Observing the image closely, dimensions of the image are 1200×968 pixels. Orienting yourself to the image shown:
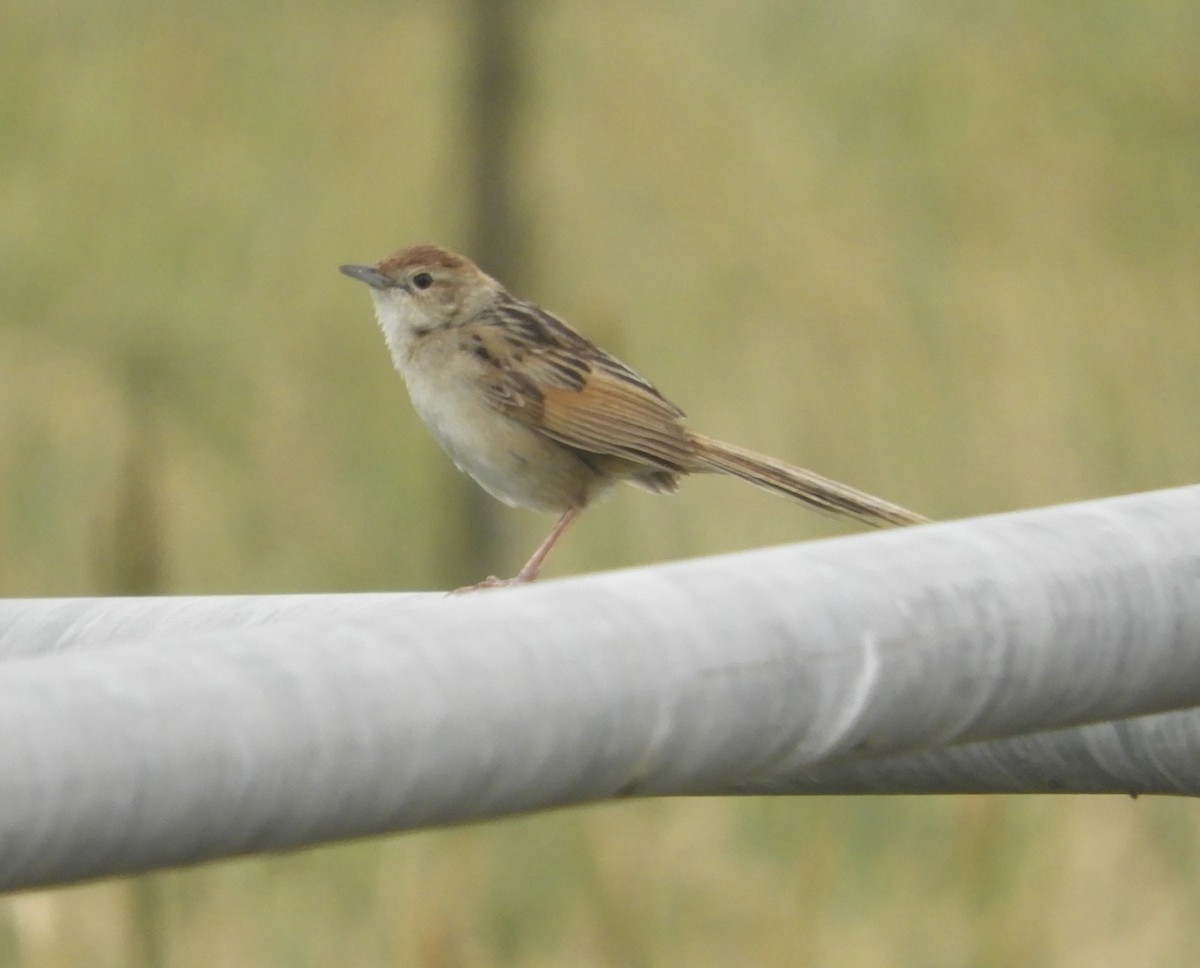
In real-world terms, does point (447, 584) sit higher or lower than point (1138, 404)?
lower

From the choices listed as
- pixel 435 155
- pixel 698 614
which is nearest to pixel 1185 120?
pixel 435 155

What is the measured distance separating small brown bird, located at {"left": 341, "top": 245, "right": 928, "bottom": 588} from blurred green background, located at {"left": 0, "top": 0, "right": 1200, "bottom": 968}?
270mm

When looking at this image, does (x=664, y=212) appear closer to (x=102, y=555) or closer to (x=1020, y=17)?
(x=1020, y=17)

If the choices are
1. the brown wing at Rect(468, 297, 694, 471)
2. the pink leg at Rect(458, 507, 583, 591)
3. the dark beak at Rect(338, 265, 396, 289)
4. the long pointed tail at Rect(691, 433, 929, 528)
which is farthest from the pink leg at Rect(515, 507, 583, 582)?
the dark beak at Rect(338, 265, 396, 289)

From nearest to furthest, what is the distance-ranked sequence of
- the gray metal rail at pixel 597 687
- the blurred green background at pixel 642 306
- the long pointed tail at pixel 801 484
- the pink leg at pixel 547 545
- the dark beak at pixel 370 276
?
the gray metal rail at pixel 597 687 < the long pointed tail at pixel 801 484 < the pink leg at pixel 547 545 < the blurred green background at pixel 642 306 < the dark beak at pixel 370 276

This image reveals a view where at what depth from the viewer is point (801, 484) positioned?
4090mm

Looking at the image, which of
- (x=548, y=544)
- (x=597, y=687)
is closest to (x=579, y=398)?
(x=548, y=544)

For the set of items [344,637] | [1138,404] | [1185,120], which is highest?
[344,637]

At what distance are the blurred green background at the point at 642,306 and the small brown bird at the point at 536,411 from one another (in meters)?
0.27

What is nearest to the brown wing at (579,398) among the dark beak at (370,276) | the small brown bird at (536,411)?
the small brown bird at (536,411)

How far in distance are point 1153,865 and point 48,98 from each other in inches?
227

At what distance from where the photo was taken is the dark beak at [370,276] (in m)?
5.20

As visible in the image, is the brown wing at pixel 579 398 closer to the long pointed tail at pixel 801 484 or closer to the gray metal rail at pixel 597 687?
the long pointed tail at pixel 801 484

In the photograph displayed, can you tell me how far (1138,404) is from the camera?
22.7 feet
